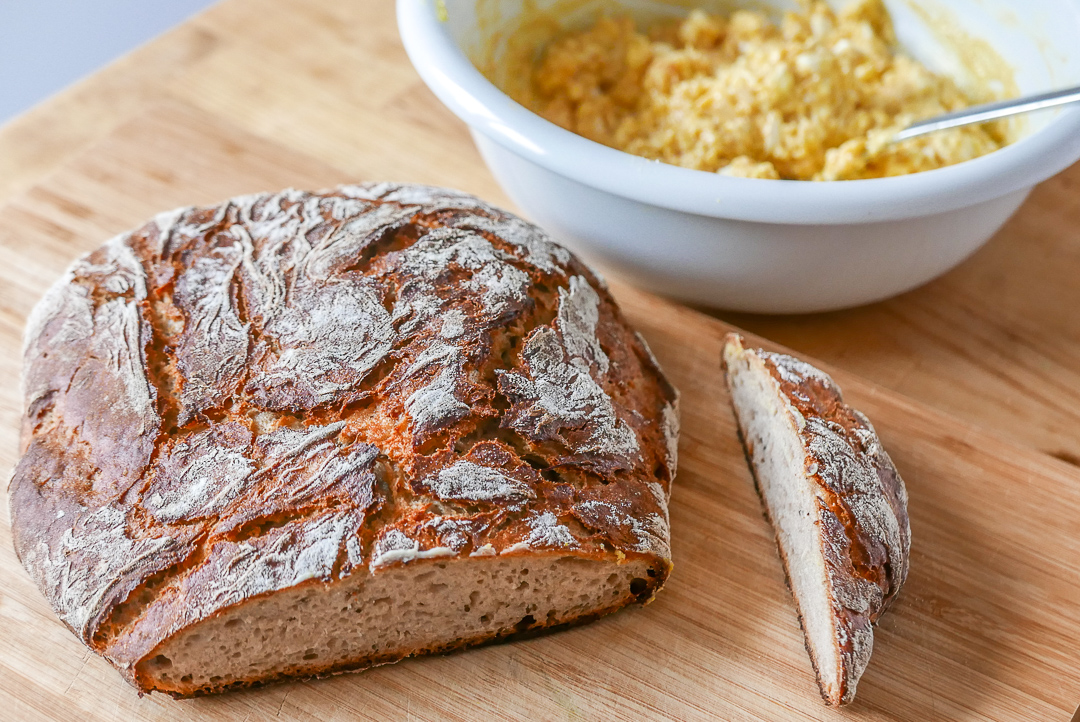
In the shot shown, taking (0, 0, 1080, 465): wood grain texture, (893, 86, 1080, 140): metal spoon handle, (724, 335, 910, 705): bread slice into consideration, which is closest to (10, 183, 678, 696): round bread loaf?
(724, 335, 910, 705): bread slice

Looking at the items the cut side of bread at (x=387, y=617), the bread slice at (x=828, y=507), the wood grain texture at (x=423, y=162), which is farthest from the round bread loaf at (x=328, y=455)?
the wood grain texture at (x=423, y=162)

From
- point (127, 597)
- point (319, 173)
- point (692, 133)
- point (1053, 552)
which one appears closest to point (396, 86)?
point (319, 173)

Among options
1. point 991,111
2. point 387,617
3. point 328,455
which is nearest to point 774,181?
point 991,111

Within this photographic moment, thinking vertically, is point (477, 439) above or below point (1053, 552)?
above

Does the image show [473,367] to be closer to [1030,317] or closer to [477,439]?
[477,439]

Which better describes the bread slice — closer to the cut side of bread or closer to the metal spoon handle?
the cut side of bread

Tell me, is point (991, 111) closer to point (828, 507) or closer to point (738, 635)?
point (828, 507)

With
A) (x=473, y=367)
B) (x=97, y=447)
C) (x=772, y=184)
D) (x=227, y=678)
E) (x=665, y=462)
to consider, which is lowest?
(x=227, y=678)
